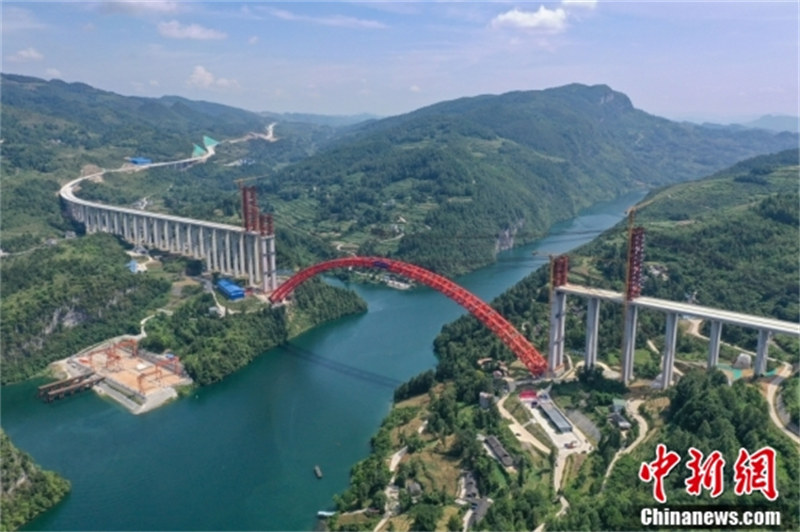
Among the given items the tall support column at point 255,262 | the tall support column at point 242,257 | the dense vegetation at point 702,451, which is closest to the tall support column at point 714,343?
the dense vegetation at point 702,451

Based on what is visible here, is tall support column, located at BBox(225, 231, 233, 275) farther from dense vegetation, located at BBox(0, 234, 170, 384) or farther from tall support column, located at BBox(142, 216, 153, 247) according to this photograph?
tall support column, located at BBox(142, 216, 153, 247)

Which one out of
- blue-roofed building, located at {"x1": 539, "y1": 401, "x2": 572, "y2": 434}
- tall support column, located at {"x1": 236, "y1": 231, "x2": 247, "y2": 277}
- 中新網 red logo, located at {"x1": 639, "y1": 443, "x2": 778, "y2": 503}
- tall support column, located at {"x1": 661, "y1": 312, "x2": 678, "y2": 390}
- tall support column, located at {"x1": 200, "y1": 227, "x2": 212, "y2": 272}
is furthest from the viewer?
tall support column, located at {"x1": 200, "y1": 227, "x2": 212, "y2": 272}

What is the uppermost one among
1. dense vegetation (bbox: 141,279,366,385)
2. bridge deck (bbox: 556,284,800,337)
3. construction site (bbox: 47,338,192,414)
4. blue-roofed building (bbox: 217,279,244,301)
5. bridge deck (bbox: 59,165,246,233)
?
bridge deck (bbox: 59,165,246,233)

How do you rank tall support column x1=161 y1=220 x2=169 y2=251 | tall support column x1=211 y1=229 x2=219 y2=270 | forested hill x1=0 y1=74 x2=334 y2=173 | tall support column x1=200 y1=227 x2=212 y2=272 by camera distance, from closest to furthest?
tall support column x1=211 y1=229 x2=219 y2=270 → tall support column x1=200 y1=227 x2=212 y2=272 → tall support column x1=161 y1=220 x2=169 y2=251 → forested hill x1=0 y1=74 x2=334 y2=173

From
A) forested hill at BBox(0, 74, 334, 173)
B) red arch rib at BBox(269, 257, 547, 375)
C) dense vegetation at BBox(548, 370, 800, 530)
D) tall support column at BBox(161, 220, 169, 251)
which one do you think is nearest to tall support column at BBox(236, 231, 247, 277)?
tall support column at BBox(161, 220, 169, 251)

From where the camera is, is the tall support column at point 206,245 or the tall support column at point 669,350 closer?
the tall support column at point 669,350

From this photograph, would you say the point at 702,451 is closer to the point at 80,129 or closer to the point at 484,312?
the point at 484,312

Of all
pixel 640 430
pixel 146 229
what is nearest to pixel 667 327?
pixel 640 430

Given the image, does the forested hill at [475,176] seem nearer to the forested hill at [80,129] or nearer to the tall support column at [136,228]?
the tall support column at [136,228]
